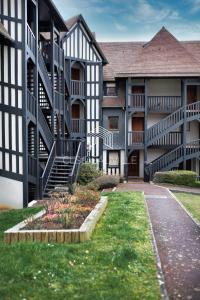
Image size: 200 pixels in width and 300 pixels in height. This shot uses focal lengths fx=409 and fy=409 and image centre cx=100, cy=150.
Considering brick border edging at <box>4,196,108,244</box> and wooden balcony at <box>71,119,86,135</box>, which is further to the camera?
wooden balcony at <box>71,119,86,135</box>

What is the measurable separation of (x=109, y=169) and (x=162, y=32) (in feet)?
40.7

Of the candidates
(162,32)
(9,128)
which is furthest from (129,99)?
(9,128)

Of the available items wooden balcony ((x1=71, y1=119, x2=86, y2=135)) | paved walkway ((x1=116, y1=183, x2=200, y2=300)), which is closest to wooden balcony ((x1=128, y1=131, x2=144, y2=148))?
wooden balcony ((x1=71, y1=119, x2=86, y2=135))

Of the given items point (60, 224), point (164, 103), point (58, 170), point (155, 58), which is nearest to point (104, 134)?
point (164, 103)

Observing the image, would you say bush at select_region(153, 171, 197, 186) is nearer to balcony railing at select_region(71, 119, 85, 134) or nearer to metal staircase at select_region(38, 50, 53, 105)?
balcony railing at select_region(71, 119, 85, 134)

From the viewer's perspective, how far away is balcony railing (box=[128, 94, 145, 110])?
1207 inches

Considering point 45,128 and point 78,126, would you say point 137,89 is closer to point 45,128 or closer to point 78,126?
point 78,126

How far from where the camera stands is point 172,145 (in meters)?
30.7

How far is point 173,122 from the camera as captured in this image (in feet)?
100

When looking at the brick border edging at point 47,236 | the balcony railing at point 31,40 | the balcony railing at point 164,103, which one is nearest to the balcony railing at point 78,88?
the balcony railing at point 164,103

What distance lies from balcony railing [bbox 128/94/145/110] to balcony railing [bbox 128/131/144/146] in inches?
76.6

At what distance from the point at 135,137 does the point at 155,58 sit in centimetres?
653

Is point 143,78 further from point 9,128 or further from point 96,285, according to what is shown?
point 96,285

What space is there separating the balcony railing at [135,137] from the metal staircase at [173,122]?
673 millimetres
